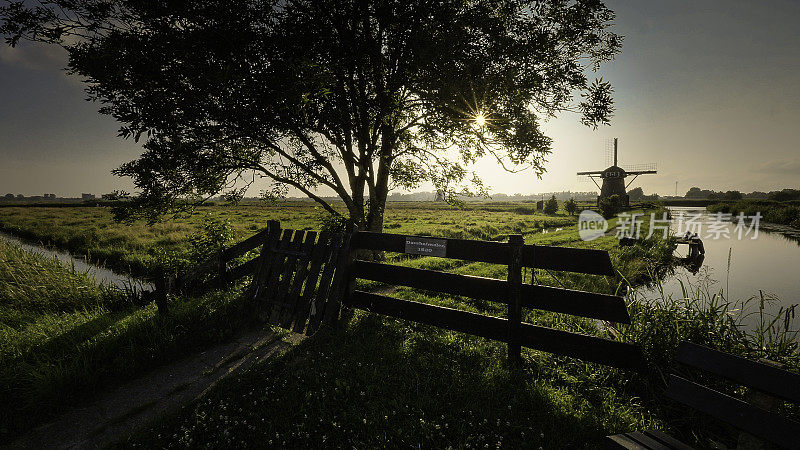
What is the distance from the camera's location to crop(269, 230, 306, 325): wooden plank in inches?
242

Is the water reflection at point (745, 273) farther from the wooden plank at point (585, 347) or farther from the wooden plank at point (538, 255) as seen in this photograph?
the wooden plank at point (538, 255)

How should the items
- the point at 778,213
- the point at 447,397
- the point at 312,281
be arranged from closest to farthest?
the point at 447,397 → the point at 312,281 → the point at 778,213

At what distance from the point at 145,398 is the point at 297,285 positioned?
264 cm

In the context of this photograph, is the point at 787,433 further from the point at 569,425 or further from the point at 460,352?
the point at 460,352

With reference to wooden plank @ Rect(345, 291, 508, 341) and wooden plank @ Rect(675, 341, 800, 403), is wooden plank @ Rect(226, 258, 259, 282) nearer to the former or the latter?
wooden plank @ Rect(345, 291, 508, 341)

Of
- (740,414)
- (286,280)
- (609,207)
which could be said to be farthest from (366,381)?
(609,207)

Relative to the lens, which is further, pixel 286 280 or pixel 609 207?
pixel 609 207

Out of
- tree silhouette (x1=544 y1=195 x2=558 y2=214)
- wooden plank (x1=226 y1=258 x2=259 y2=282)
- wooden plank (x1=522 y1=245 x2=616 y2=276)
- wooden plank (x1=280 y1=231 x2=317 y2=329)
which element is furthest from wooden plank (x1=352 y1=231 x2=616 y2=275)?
tree silhouette (x1=544 y1=195 x2=558 y2=214)

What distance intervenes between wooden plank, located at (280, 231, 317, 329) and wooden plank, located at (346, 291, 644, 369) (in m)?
1.08

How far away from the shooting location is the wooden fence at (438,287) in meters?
4.20

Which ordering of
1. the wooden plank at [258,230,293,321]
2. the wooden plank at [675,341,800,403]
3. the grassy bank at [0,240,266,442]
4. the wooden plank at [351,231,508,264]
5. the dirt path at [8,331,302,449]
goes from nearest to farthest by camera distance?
the wooden plank at [675,341,800,403] < the dirt path at [8,331,302,449] < the grassy bank at [0,240,266,442] < the wooden plank at [351,231,508,264] < the wooden plank at [258,230,293,321]

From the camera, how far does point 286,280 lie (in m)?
6.21

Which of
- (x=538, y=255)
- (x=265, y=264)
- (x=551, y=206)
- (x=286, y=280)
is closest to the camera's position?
(x=538, y=255)

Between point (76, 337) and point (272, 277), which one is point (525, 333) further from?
point (76, 337)
